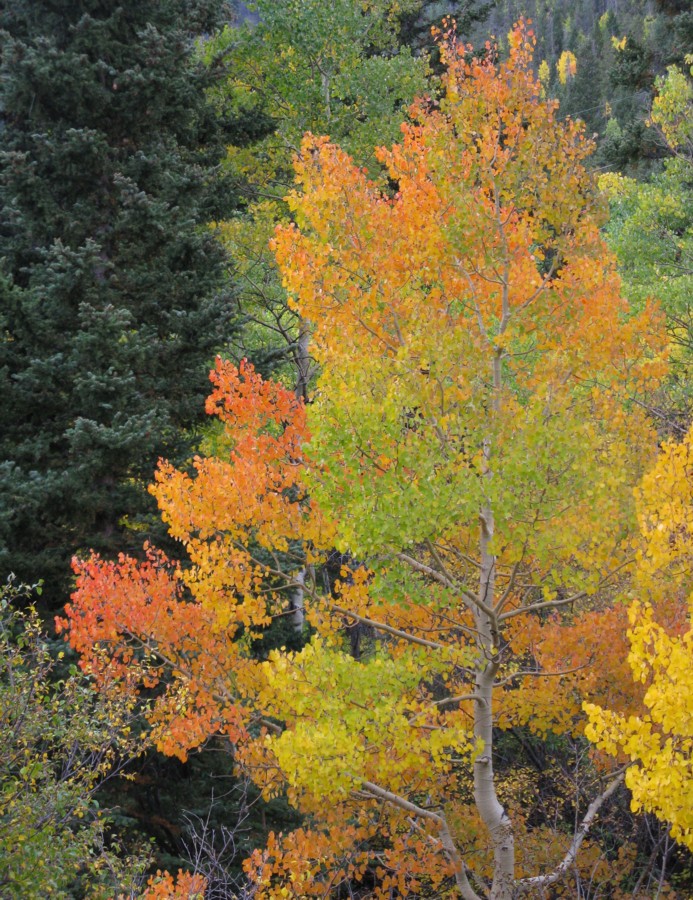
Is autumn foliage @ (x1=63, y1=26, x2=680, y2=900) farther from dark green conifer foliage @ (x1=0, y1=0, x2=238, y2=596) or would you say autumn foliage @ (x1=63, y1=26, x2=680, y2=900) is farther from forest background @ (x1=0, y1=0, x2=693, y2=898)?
dark green conifer foliage @ (x1=0, y1=0, x2=238, y2=596)

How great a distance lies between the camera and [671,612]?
10281 millimetres

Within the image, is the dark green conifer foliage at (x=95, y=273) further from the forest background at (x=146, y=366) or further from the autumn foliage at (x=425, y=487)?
the autumn foliage at (x=425, y=487)

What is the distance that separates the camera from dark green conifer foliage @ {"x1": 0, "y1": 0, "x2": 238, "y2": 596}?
37.6ft

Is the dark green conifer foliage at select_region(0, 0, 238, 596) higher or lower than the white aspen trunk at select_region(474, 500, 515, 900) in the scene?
higher

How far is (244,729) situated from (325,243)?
5.99 metres

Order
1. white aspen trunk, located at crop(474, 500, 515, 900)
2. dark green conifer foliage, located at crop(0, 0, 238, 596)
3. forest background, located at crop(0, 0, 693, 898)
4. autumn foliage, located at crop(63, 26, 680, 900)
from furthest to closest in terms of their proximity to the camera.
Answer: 1. dark green conifer foliage, located at crop(0, 0, 238, 596)
2. forest background, located at crop(0, 0, 693, 898)
3. white aspen trunk, located at crop(474, 500, 515, 900)
4. autumn foliage, located at crop(63, 26, 680, 900)

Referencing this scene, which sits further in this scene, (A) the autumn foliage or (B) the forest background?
(B) the forest background

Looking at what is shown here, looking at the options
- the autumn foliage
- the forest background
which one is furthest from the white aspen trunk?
the forest background

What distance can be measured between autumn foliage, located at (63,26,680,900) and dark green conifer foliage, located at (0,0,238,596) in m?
1.35

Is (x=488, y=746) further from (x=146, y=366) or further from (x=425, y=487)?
(x=146, y=366)

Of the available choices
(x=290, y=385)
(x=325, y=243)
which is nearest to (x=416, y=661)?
(x=325, y=243)

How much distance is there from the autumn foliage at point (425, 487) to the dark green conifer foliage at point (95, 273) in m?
1.35

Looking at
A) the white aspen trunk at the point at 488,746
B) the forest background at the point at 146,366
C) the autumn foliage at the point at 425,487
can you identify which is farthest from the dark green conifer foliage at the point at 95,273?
the white aspen trunk at the point at 488,746

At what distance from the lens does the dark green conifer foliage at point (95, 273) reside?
Result: 11469 millimetres
